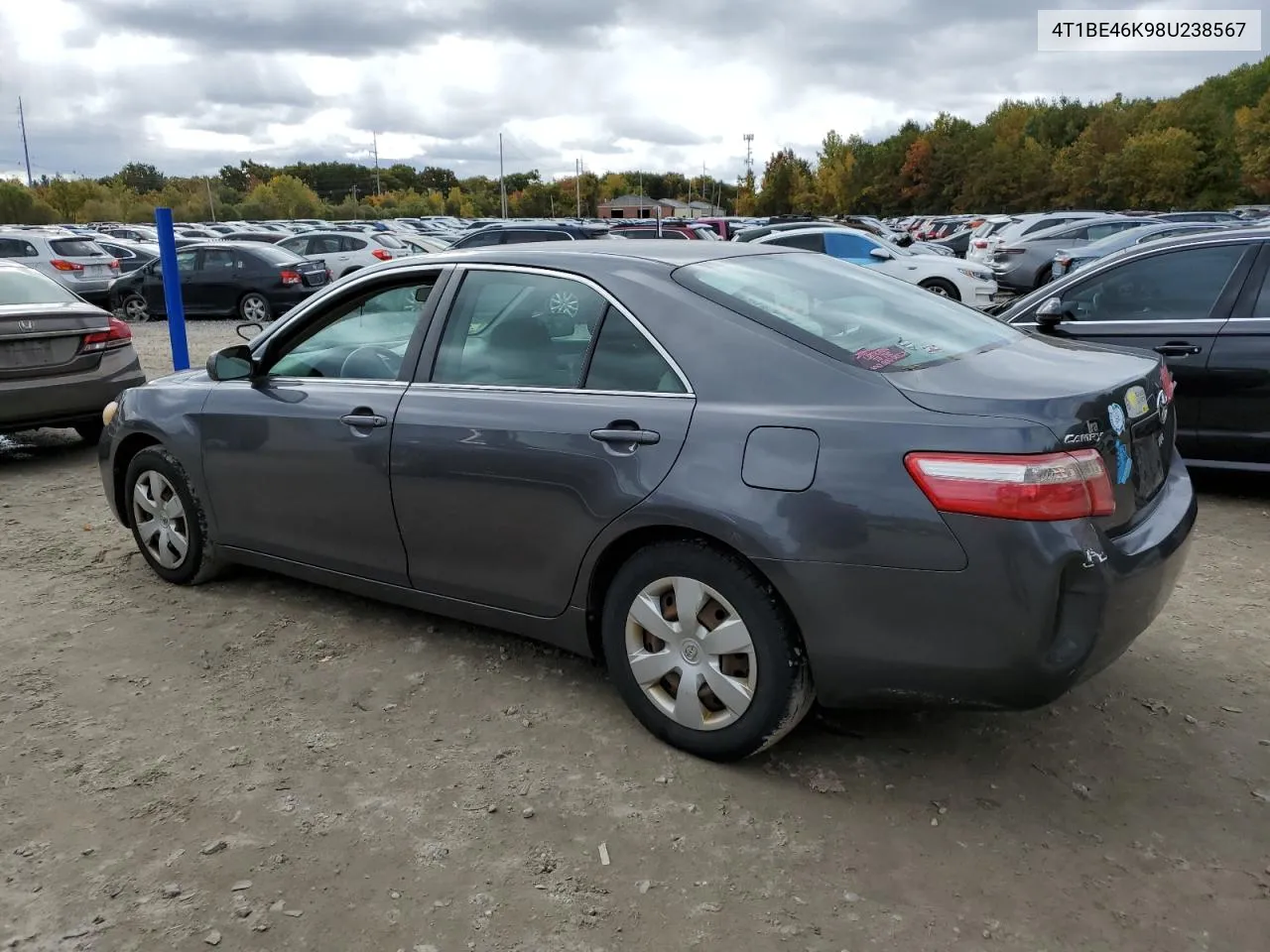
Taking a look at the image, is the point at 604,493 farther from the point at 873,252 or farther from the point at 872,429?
the point at 873,252

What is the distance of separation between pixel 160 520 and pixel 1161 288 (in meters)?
5.63

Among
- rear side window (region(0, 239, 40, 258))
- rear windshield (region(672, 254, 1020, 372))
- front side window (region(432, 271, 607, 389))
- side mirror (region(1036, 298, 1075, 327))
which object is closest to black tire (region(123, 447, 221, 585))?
front side window (region(432, 271, 607, 389))

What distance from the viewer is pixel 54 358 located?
7.32 metres

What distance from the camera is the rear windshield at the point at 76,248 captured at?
63.4ft

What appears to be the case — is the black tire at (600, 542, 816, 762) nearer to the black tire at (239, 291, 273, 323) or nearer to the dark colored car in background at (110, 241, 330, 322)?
the dark colored car in background at (110, 241, 330, 322)

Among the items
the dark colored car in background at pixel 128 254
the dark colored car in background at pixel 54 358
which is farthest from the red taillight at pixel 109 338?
the dark colored car in background at pixel 128 254

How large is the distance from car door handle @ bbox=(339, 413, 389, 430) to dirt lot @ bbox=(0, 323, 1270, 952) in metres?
0.92

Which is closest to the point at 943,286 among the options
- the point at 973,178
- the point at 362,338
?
the point at 362,338

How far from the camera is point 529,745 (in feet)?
11.1

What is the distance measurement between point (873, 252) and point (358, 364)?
12.7 m

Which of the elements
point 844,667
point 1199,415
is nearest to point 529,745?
point 844,667

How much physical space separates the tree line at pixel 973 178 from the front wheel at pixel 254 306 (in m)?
44.5

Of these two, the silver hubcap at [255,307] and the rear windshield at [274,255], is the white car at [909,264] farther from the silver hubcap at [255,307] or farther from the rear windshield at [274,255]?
the silver hubcap at [255,307]

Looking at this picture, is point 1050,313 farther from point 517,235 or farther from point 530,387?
point 517,235
